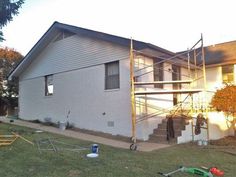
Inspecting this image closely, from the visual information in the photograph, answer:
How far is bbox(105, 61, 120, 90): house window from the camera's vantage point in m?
14.2

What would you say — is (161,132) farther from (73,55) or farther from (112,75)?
(73,55)

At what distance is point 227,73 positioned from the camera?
16.7 meters

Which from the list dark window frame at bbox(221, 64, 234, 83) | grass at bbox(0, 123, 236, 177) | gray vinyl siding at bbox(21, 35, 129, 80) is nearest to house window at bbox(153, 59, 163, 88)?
gray vinyl siding at bbox(21, 35, 129, 80)

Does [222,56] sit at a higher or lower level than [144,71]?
higher

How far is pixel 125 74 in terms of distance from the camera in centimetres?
1373

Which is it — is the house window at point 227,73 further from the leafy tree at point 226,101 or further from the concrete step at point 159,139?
the concrete step at point 159,139

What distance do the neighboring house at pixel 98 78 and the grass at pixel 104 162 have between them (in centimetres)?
290

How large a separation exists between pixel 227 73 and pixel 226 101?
3.65 m

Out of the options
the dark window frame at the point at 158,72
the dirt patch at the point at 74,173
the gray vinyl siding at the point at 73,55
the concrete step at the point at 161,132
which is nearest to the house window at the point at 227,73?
the dark window frame at the point at 158,72

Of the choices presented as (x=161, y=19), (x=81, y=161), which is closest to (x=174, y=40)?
(x=161, y=19)

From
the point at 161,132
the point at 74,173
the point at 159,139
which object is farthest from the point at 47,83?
the point at 74,173

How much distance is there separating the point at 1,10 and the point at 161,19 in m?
11.9

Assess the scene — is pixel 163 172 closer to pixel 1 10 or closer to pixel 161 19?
pixel 1 10

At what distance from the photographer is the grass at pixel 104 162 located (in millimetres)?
6807
